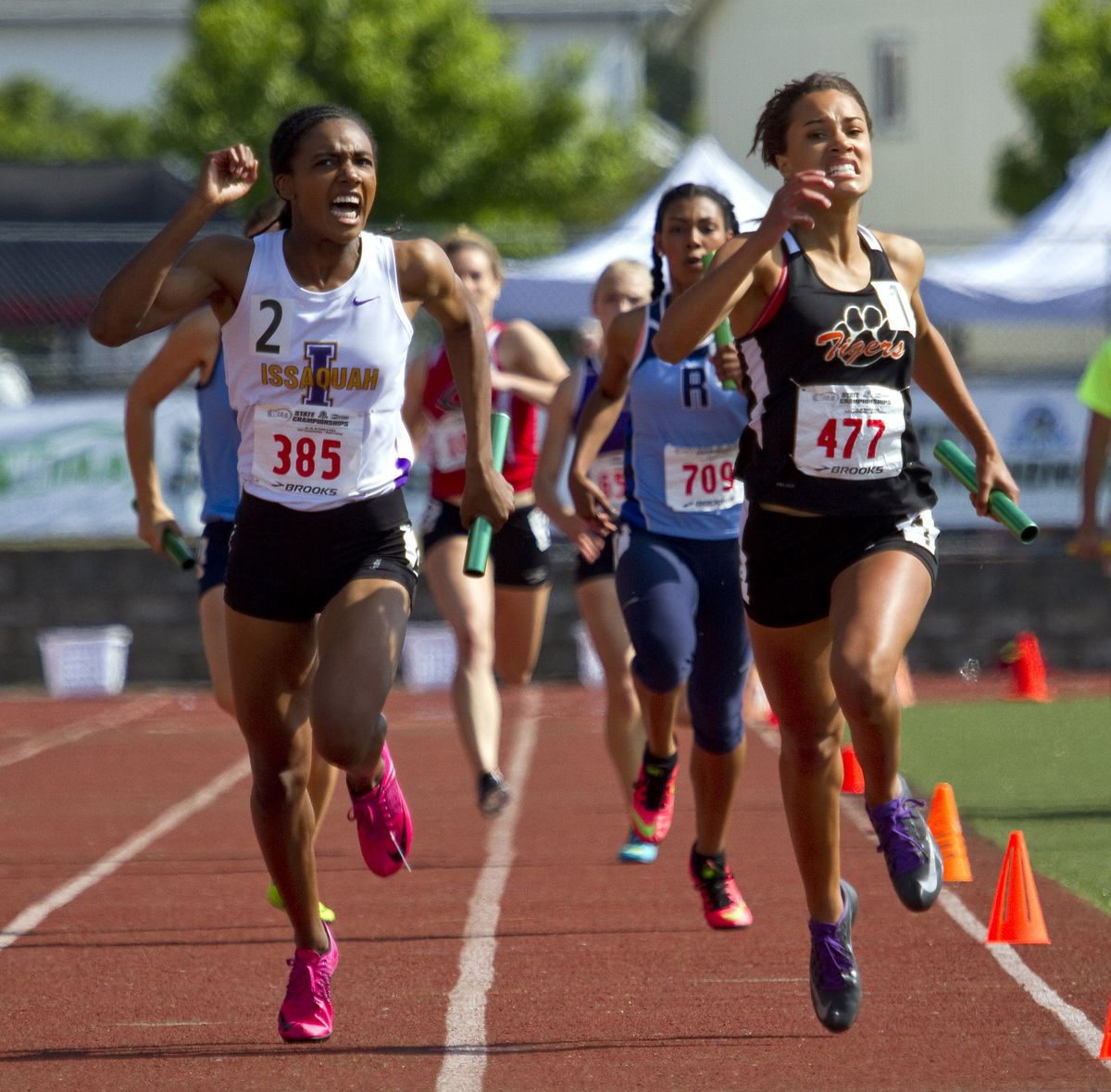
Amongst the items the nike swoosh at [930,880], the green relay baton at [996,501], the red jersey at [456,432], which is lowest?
the nike swoosh at [930,880]

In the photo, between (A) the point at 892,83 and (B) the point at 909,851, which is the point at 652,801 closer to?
(B) the point at 909,851

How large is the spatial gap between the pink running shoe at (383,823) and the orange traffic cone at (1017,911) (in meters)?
1.79

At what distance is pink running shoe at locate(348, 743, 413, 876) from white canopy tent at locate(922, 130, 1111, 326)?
12.3 metres

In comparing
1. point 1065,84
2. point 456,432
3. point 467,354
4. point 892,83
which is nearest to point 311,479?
point 467,354

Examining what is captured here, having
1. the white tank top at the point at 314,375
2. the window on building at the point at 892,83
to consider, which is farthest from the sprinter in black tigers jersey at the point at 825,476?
the window on building at the point at 892,83

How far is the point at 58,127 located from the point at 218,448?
157ft

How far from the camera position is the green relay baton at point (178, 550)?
6980mm

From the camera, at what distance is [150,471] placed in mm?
7516

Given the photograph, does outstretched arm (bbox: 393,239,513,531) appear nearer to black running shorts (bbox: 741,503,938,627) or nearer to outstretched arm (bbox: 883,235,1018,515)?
black running shorts (bbox: 741,503,938,627)

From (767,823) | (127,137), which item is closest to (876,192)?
(127,137)

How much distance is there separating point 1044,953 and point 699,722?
122 centimetres

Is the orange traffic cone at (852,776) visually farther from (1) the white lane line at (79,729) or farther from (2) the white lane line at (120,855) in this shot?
(1) the white lane line at (79,729)

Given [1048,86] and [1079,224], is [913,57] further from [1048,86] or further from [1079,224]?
[1079,224]

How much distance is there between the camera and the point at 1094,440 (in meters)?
8.39
